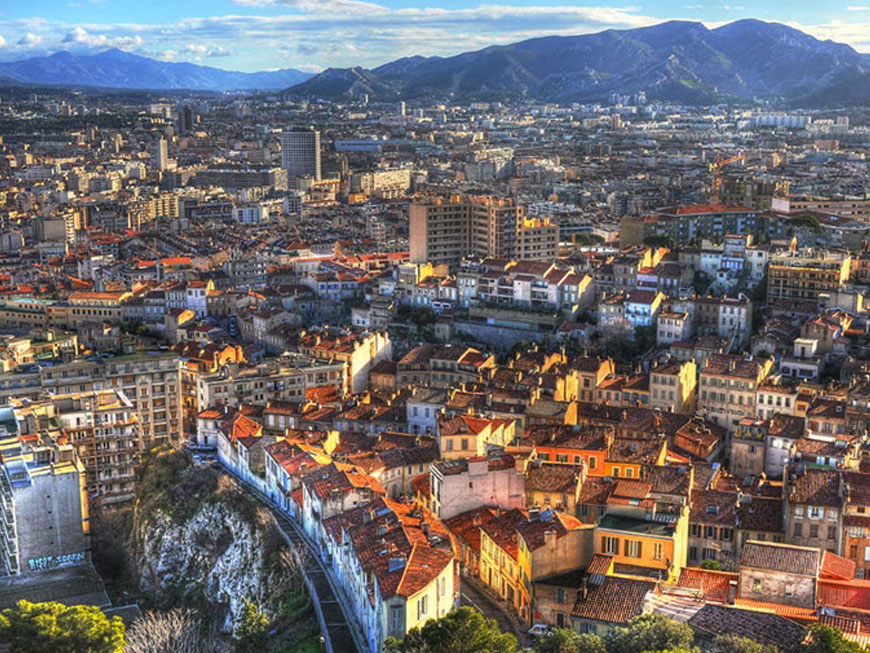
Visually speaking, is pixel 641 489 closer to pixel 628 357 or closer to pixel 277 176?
pixel 628 357

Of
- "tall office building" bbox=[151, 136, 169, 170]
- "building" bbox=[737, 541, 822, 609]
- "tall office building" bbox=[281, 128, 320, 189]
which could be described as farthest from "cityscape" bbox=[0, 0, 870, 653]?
"tall office building" bbox=[151, 136, 169, 170]

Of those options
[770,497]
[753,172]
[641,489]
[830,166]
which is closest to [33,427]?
→ [641,489]

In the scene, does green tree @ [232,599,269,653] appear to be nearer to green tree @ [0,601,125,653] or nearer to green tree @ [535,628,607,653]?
green tree @ [0,601,125,653]

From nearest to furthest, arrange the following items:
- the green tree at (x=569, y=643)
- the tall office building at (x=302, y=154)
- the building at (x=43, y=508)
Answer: the green tree at (x=569, y=643)
the building at (x=43, y=508)
the tall office building at (x=302, y=154)

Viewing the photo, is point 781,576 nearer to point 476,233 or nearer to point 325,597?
point 325,597

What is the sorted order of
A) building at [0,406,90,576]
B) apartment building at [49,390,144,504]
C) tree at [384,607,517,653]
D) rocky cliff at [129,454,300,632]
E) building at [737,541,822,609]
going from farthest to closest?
apartment building at [49,390,144,504] < building at [0,406,90,576] < rocky cliff at [129,454,300,632] < building at [737,541,822,609] < tree at [384,607,517,653]

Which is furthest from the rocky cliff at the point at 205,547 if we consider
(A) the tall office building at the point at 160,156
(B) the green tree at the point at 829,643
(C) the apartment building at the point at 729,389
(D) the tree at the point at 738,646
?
(A) the tall office building at the point at 160,156

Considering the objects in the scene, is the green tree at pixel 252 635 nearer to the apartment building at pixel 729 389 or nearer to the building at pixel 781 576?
the building at pixel 781 576
